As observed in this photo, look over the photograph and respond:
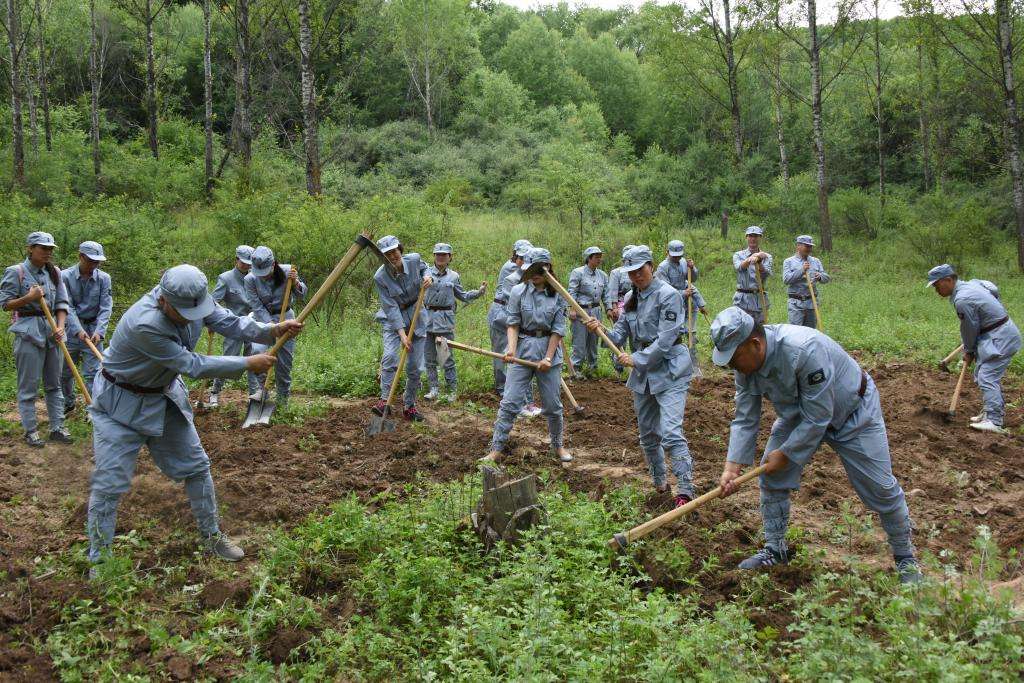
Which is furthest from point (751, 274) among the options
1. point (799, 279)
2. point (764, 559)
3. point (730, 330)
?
point (730, 330)

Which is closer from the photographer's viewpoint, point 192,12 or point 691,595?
point 691,595

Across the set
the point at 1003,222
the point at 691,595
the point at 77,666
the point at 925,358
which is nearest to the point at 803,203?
the point at 1003,222

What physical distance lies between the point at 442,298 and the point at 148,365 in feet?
17.5

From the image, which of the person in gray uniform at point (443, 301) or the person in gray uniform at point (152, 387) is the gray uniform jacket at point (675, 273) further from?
the person in gray uniform at point (152, 387)

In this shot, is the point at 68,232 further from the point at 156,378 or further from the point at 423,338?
the point at 156,378

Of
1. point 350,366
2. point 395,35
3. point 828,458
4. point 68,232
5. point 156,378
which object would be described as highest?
point 395,35

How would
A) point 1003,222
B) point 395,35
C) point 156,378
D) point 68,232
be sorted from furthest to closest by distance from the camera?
point 395,35 → point 1003,222 → point 68,232 → point 156,378

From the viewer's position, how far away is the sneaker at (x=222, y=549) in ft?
18.1

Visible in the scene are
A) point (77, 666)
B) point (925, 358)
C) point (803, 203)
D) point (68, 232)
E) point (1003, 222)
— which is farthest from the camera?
point (803, 203)

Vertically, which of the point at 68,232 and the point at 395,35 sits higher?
the point at 395,35

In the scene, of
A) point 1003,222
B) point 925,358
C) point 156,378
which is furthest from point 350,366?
point 1003,222

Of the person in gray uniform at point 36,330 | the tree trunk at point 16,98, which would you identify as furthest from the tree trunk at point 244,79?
the person in gray uniform at point 36,330

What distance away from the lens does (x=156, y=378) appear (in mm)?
5172

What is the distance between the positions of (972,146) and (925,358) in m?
17.1
